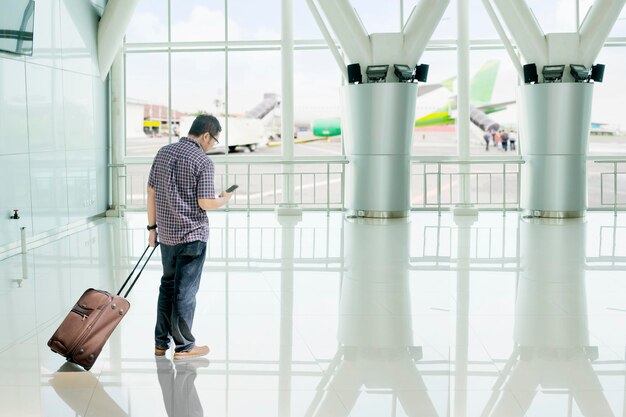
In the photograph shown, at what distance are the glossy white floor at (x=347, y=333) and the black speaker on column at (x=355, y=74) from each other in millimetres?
5330

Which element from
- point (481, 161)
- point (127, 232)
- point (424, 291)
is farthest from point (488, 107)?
point (424, 291)

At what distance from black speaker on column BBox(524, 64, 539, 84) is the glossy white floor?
5.45 metres

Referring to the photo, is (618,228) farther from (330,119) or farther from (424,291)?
(330,119)

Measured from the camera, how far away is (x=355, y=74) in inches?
693

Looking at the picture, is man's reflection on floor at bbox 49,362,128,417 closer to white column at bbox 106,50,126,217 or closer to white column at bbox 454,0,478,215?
white column at bbox 106,50,126,217

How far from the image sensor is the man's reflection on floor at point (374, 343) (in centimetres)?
534

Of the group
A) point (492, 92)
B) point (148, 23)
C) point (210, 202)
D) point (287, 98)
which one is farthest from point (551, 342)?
point (148, 23)

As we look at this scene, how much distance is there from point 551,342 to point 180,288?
9.71ft

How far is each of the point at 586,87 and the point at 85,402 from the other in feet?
48.0

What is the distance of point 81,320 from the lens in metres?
6.09

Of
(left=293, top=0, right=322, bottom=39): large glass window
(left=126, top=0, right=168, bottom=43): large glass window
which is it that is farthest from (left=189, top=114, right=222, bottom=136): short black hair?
(left=126, top=0, right=168, bottom=43): large glass window

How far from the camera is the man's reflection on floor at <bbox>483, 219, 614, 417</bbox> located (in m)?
5.33

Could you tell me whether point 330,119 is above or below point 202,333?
above

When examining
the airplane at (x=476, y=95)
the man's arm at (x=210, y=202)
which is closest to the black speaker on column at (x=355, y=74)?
the man's arm at (x=210, y=202)
